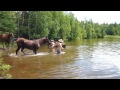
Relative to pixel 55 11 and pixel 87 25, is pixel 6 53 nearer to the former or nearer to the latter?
pixel 55 11

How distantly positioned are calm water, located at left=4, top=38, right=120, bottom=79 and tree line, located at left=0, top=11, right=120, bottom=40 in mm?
197

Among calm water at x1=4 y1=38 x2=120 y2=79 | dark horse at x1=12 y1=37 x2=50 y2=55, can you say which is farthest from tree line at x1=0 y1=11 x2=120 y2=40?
calm water at x1=4 y1=38 x2=120 y2=79

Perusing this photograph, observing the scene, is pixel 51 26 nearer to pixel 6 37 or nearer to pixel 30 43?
pixel 30 43

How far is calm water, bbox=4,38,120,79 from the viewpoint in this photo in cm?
562

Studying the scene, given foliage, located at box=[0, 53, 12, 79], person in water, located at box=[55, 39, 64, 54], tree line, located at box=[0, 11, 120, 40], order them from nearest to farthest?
foliage, located at box=[0, 53, 12, 79], tree line, located at box=[0, 11, 120, 40], person in water, located at box=[55, 39, 64, 54]

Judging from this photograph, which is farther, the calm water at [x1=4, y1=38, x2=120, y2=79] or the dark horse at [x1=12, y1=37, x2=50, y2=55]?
the dark horse at [x1=12, y1=37, x2=50, y2=55]

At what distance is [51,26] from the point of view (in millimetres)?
6078

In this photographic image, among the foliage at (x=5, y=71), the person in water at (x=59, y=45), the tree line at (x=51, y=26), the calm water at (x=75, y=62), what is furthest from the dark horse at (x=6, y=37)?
the person in water at (x=59, y=45)

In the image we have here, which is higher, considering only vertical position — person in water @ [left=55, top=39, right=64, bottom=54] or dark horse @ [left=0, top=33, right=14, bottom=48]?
dark horse @ [left=0, top=33, right=14, bottom=48]

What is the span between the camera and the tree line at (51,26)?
229 inches

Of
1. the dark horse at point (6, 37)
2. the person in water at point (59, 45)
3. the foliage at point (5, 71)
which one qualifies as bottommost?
the foliage at point (5, 71)

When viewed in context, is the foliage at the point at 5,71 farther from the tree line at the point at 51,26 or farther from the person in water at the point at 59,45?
the person in water at the point at 59,45

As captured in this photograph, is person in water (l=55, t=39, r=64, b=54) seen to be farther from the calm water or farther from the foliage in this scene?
the foliage

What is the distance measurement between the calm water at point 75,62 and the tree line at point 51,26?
7.8 inches
